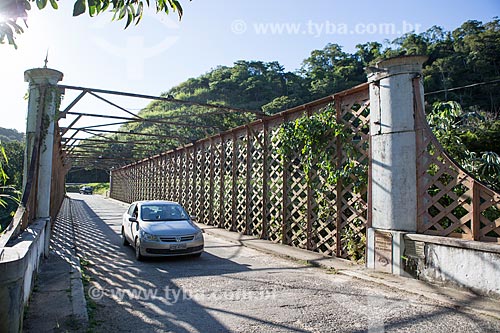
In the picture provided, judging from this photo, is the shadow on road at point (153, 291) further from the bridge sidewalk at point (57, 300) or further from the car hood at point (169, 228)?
the car hood at point (169, 228)

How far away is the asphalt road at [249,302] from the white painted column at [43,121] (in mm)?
1914

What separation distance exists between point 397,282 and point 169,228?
4.73m

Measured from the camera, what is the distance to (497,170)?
701 centimetres

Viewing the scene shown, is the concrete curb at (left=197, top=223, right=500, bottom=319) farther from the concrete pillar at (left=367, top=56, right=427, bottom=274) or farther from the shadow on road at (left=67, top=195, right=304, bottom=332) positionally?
the shadow on road at (left=67, top=195, right=304, bottom=332)

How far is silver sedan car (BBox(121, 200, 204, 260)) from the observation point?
24.6 ft

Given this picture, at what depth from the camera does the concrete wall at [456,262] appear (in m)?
4.72

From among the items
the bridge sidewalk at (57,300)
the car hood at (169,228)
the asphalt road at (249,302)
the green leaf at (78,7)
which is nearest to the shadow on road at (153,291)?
the asphalt road at (249,302)

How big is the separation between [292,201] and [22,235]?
5.93 metres

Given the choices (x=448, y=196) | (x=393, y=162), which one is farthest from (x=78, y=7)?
(x=448, y=196)

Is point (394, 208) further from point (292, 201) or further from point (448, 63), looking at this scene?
point (448, 63)

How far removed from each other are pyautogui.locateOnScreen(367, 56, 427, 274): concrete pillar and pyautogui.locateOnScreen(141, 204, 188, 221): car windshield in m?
4.66

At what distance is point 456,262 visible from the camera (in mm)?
5164

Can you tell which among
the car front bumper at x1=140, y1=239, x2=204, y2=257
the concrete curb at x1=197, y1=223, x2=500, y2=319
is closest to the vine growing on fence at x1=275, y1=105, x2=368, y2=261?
the concrete curb at x1=197, y1=223, x2=500, y2=319

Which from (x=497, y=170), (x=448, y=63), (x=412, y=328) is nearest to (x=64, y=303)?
(x=412, y=328)
